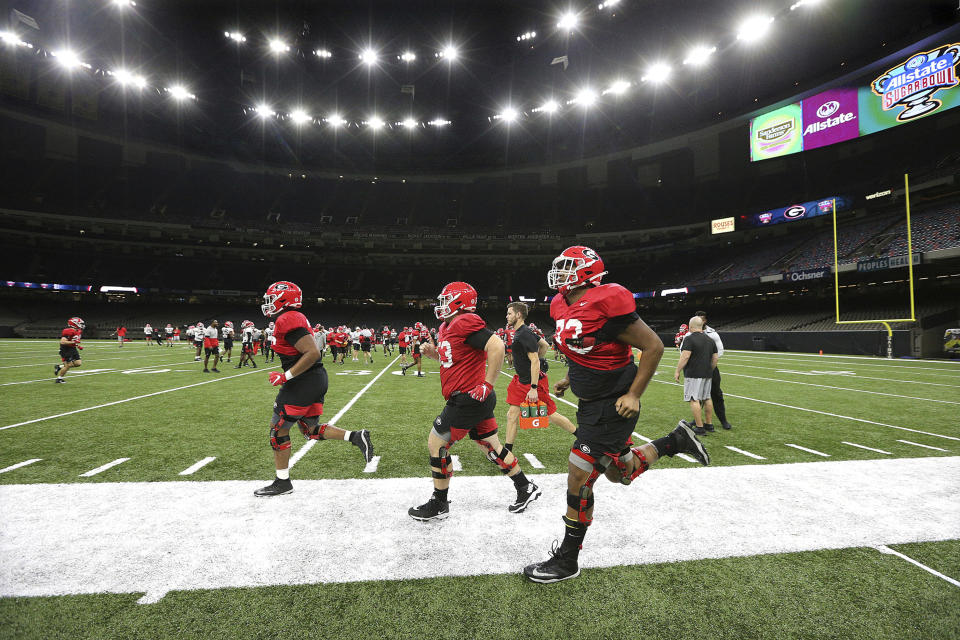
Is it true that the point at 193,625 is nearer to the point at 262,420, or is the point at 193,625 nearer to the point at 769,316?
the point at 262,420

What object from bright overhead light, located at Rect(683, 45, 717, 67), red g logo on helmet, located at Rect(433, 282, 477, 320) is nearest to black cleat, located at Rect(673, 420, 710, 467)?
red g logo on helmet, located at Rect(433, 282, 477, 320)

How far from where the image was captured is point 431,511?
3.39m

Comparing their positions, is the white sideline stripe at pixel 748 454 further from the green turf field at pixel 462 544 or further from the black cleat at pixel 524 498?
the black cleat at pixel 524 498

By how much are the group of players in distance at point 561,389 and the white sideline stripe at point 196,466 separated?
140cm

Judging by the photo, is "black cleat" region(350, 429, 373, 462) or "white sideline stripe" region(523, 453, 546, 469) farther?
"white sideline stripe" region(523, 453, 546, 469)

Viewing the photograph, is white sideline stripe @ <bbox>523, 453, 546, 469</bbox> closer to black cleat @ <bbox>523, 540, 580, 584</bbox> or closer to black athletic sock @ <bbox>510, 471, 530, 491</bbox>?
black athletic sock @ <bbox>510, 471, 530, 491</bbox>

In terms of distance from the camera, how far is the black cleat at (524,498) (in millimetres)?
3547

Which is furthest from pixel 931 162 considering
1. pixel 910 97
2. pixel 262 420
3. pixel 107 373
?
pixel 107 373

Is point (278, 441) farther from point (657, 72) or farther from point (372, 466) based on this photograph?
point (657, 72)

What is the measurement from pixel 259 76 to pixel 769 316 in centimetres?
4959

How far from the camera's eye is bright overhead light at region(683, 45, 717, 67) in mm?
29781

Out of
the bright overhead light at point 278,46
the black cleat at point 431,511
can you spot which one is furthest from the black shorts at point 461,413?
the bright overhead light at point 278,46

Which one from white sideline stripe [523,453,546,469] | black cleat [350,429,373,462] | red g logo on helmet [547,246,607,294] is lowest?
white sideline stripe [523,453,546,469]

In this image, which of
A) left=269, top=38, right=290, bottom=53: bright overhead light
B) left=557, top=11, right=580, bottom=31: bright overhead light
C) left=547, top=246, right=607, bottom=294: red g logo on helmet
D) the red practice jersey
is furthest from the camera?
left=269, top=38, right=290, bottom=53: bright overhead light
